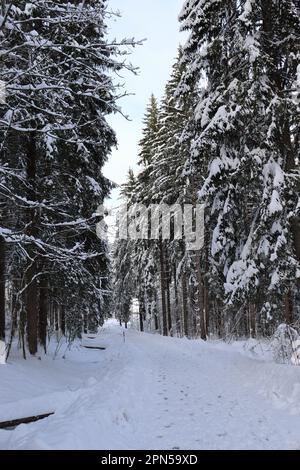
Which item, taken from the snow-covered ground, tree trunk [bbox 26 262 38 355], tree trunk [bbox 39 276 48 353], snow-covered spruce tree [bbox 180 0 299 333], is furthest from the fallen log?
tree trunk [bbox 39 276 48 353]

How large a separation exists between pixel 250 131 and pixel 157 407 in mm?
7273

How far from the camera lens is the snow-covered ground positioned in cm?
511

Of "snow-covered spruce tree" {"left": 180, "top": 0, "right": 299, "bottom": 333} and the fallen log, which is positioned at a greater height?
"snow-covered spruce tree" {"left": 180, "top": 0, "right": 299, "bottom": 333}

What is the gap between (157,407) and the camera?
714 cm

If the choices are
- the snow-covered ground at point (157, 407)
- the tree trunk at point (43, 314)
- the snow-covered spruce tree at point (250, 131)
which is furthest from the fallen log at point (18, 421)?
the tree trunk at point (43, 314)

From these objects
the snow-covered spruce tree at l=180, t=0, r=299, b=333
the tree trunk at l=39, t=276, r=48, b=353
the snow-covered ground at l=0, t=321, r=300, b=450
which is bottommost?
the snow-covered ground at l=0, t=321, r=300, b=450

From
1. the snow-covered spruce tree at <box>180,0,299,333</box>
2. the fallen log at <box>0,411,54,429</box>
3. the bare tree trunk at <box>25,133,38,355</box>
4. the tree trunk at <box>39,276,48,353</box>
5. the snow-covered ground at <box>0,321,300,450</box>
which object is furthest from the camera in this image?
the tree trunk at <box>39,276,48,353</box>

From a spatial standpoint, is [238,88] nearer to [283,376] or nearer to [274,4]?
[274,4]

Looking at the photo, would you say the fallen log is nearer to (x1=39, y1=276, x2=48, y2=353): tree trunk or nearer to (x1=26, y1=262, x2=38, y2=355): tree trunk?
(x1=26, y1=262, x2=38, y2=355): tree trunk

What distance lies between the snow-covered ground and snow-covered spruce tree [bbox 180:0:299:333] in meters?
2.46

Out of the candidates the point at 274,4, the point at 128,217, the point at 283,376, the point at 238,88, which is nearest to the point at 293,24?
the point at 274,4

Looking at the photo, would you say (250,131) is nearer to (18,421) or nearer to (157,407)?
(157,407)

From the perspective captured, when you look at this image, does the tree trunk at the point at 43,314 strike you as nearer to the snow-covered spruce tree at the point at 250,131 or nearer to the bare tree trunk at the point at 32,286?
the bare tree trunk at the point at 32,286
